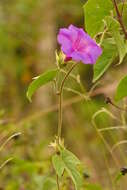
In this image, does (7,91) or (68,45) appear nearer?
(68,45)

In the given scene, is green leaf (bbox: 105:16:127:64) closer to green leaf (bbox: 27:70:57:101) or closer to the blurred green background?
green leaf (bbox: 27:70:57:101)

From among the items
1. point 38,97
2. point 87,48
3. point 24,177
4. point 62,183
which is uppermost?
point 87,48

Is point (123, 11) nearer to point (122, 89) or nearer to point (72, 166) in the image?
point (122, 89)

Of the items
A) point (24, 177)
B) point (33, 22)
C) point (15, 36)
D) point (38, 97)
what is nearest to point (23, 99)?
point (38, 97)

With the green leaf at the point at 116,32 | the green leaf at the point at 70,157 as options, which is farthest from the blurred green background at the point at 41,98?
the green leaf at the point at 116,32

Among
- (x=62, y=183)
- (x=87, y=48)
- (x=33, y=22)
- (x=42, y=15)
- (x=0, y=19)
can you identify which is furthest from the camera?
(x=42, y=15)

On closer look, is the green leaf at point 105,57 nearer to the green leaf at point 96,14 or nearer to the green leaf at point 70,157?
the green leaf at point 96,14

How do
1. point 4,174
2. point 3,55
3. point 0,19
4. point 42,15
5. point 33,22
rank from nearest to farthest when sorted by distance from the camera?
point 4,174
point 0,19
point 3,55
point 33,22
point 42,15

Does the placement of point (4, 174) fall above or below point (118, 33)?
below

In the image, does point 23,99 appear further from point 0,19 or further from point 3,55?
point 0,19
